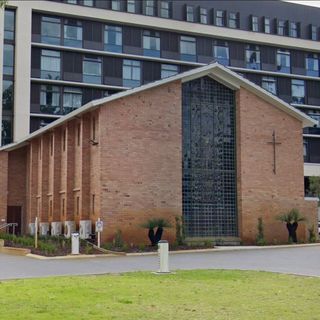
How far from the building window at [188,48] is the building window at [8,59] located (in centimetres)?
1675

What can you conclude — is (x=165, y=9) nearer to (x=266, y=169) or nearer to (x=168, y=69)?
(x=168, y=69)

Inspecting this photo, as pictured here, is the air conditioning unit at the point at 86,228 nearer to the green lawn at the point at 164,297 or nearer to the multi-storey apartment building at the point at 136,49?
the green lawn at the point at 164,297

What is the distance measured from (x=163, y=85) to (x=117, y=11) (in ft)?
96.2

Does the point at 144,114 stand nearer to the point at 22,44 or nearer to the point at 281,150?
the point at 281,150

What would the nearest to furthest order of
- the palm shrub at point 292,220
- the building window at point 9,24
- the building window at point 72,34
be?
the palm shrub at point 292,220
the building window at point 9,24
the building window at point 72,34

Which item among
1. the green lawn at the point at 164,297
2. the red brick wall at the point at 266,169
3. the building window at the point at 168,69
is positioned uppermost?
the building window at the point at 168,69

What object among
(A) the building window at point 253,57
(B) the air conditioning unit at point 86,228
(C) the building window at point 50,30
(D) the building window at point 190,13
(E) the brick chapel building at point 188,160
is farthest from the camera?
(A) the building window at point 253,57

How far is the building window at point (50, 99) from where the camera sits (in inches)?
2133

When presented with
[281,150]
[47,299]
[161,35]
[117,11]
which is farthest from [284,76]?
[47,299]

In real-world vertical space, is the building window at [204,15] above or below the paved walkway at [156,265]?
above

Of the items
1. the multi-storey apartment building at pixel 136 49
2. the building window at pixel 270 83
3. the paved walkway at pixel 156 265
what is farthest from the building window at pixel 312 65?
the paved walkway at pixel 156 265

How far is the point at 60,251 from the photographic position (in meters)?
25.0

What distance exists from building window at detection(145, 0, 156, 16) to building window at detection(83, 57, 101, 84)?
7040 millimetres

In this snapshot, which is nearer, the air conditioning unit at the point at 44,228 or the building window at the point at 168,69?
the air conditioning unit at the point at 44,228
